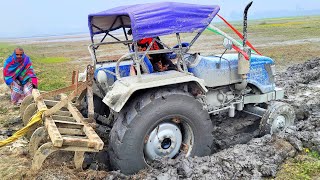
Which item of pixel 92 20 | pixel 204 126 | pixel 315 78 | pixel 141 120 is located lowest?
pixel 315 78

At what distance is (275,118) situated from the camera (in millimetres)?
5551

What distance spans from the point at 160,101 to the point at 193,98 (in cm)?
50

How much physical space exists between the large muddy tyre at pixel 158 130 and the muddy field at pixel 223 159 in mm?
187

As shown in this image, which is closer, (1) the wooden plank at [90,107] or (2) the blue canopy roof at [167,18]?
(2) the blue canopy roof at [167,18]

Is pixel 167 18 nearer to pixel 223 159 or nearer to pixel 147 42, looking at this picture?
pixel 147 42

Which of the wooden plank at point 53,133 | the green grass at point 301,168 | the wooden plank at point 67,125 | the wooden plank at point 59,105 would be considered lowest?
the green grass at point 301,168

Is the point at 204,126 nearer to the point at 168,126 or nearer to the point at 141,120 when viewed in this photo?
the point at 168,126

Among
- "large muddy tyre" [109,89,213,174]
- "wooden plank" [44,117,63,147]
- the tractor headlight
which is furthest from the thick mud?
the tractor headlight

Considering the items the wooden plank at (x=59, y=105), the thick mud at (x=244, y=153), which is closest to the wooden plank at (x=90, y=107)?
the wooden plank at (x=59, y=105)

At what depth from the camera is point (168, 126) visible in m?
4.48

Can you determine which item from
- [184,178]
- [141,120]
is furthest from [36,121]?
[184,178]

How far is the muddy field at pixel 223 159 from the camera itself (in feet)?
13.5

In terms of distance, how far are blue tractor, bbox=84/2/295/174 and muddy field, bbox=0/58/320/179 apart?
0.28 meters

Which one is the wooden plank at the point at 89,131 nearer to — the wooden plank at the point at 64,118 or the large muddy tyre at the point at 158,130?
the wooden plank at the point at 64,118
